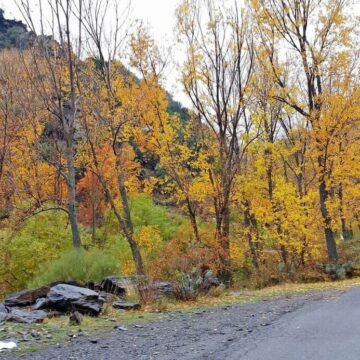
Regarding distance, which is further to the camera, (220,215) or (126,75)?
(126,75)

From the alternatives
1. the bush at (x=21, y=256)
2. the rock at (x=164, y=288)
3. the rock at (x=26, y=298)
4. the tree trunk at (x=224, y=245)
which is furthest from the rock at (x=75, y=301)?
the bush at (x=21, y=256)

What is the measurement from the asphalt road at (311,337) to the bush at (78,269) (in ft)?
22.7

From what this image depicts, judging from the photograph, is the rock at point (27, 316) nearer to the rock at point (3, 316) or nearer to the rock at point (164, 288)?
the rock at point (3, 316)

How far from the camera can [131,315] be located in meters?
9.23

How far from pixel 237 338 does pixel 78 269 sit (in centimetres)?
819

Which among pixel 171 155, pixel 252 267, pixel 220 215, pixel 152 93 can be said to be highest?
pixel 152 93

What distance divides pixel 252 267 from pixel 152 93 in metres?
7.99

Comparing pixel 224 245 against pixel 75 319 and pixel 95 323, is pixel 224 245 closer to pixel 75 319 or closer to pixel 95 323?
pixel 95 323

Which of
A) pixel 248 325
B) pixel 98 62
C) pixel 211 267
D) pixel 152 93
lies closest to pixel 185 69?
pixel 152 93

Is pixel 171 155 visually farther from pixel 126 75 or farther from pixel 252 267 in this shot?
pixel 252 267

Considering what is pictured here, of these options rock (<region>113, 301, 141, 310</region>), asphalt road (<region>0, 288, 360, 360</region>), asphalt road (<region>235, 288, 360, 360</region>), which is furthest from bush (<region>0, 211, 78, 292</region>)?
asphalt road (<region>235, 288, 360, 360</region>)

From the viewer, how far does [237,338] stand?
649 cm

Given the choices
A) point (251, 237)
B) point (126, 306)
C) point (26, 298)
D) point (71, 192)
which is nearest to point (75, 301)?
point (126, 306)

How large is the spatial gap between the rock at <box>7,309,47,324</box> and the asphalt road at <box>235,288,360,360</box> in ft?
13.5
